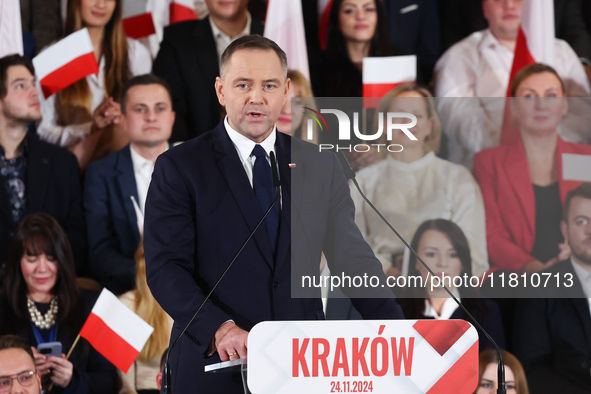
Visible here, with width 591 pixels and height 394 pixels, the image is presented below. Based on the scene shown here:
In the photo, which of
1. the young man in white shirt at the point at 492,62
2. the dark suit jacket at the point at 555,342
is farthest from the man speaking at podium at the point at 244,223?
the young man in white shirt at the point at 492,62

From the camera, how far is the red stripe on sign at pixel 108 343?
3.21 metres

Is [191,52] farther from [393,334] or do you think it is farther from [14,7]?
[393,334]

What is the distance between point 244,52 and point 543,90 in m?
2.08

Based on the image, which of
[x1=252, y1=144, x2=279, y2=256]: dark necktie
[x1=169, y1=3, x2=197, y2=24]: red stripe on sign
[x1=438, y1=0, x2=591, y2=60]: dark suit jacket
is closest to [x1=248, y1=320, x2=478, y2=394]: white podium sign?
[x1=252, y1=144, x2=279, y2=256]: dark necktie

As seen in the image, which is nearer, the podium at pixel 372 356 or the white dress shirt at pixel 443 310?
the podium at pixel 372 356

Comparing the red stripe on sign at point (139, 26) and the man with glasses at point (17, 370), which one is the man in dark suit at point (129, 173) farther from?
the man with glasses at point (17, 370)

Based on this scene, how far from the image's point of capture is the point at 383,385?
1.40 meters

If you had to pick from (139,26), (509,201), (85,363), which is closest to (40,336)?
(85,363)

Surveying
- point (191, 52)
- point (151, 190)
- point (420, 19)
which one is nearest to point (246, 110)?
point (151, 190)

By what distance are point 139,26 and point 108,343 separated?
66.0 inches

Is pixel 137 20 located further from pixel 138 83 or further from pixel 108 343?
pixel 108 343

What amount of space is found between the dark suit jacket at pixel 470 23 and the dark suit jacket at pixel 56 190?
2.09m

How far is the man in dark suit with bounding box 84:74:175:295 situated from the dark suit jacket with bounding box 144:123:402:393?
163 cm

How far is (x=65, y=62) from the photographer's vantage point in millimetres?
3328
